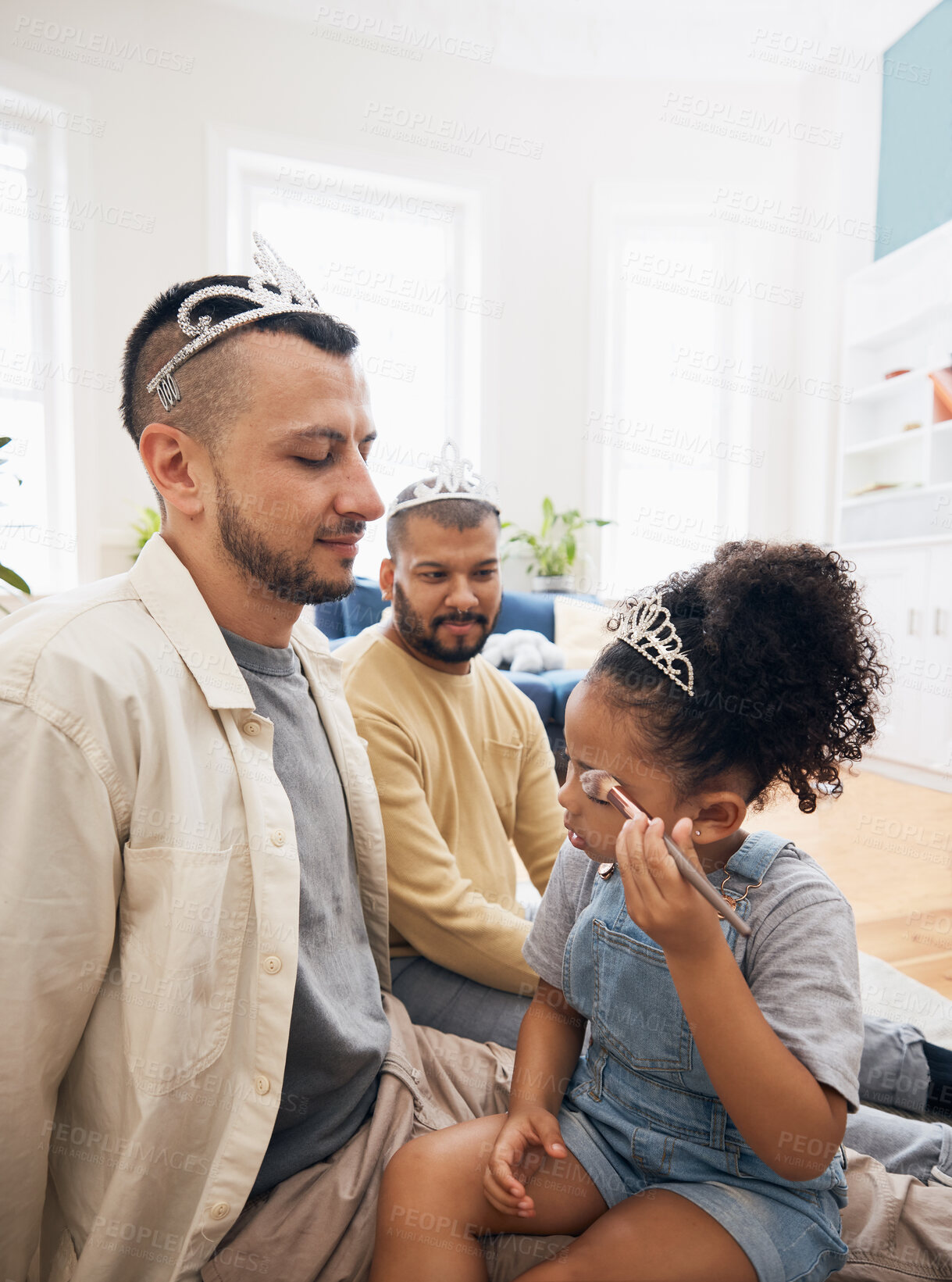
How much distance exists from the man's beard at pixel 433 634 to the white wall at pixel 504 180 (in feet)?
12.6

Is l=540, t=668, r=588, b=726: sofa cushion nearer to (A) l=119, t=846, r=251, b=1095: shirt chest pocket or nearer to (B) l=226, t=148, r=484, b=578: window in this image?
(B) l=226, t=148, r=484, b=578: window

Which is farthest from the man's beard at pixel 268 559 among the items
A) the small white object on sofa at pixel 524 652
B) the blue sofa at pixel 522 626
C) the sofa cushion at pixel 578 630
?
the sofa cushion at pixel 578 630

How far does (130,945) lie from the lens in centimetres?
80

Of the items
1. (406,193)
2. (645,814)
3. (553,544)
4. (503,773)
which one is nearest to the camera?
Result: (645,814)

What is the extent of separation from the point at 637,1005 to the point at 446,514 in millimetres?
969

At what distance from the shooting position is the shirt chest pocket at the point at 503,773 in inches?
62.8

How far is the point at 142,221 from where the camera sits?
4.80m

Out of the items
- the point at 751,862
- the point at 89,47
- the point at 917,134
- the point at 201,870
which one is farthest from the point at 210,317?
the point at 917,134

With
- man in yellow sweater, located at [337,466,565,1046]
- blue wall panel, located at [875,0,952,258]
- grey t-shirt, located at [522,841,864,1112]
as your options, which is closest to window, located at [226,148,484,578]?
blue wall panel, located at [875,0,952,258]

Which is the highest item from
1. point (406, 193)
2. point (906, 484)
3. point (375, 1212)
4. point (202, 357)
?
point (406, 193)

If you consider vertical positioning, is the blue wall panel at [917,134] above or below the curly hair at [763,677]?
above

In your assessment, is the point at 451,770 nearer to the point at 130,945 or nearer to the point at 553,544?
the point at 130,945

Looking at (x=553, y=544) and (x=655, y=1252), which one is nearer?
(x=655, y=1252)

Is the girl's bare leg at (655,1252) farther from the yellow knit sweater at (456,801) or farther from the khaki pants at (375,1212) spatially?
the yellow knit sweater at (456,801)
